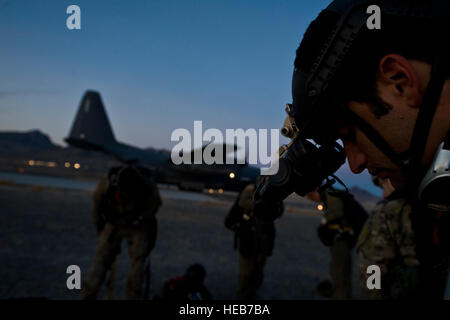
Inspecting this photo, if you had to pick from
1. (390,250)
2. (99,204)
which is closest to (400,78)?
(390,250)

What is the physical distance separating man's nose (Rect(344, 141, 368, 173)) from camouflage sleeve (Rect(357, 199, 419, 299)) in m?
0.75

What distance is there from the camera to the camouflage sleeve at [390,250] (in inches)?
53.7

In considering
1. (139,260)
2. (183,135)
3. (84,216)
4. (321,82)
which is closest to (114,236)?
(139,260)

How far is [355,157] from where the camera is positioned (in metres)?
0.91

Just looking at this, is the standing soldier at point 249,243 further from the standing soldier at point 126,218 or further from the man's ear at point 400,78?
the man's ear at point 400,78

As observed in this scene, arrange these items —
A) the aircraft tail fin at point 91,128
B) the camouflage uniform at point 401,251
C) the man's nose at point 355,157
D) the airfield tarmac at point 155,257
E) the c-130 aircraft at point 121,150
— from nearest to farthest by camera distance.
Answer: the man's nose at point 355,157, the camouflage uniform at point 401,251, the airfield tarmac at point 155,257, the c-130 aircraft at point 121,150, the aircraft tail fin at point 91,128

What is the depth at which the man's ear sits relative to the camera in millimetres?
728

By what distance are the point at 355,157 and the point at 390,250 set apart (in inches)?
36.5

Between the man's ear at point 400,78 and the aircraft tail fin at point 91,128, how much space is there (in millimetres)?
24517

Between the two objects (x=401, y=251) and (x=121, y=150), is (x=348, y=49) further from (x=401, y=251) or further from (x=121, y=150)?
(x=121, y=150)

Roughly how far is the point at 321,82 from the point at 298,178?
0.28 metres

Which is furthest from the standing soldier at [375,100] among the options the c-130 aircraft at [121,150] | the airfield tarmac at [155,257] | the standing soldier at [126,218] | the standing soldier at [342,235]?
the c-130 aircraft at [121,150]

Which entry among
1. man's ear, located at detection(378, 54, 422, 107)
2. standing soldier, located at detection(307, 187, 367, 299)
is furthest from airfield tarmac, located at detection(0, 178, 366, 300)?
man's ear, located at detection(378, 54, 422, 107)

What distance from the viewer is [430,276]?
1333 mm
